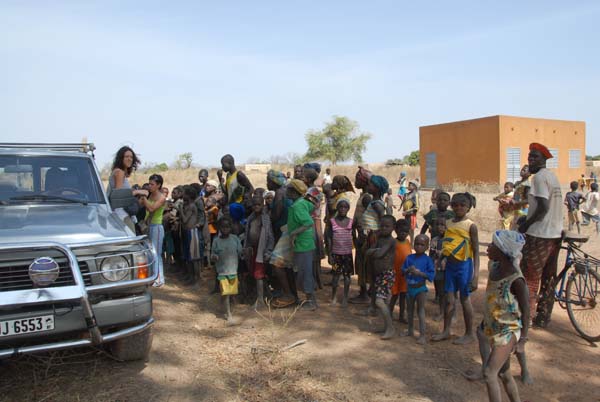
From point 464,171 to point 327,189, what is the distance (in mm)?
22396

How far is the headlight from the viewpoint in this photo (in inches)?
136

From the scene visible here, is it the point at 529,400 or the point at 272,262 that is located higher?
the point at 272,262

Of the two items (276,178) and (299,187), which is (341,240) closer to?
(299,187)

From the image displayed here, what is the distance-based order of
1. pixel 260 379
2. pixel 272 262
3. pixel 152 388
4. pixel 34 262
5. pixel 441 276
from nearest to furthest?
1. pixel 34 262
2. pixel 152 388
3. pixel 260 379
4. pixel 441 276
5. pixel 272 262

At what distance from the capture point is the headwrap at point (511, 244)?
333cm

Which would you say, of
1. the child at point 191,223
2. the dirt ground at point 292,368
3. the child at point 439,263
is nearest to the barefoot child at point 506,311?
the dirt ground at point 292,368

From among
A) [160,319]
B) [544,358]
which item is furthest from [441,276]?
[160,319]

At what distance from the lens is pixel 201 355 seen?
4.47 metres

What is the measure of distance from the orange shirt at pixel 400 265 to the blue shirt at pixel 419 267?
24 centimetres

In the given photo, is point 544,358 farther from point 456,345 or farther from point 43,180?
point 43,180

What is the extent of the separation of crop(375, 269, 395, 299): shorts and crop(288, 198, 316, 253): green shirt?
1.03 m

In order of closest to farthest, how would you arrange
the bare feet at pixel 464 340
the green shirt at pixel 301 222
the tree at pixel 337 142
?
the bare feet at pixel 464 340 < the green shirt at pixel 301 222 < the tree at pixel 337 142

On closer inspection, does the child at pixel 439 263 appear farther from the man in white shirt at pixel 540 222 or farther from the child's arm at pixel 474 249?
the man in white shirt at pixel 540 222

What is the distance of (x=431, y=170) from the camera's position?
29.3 meters
